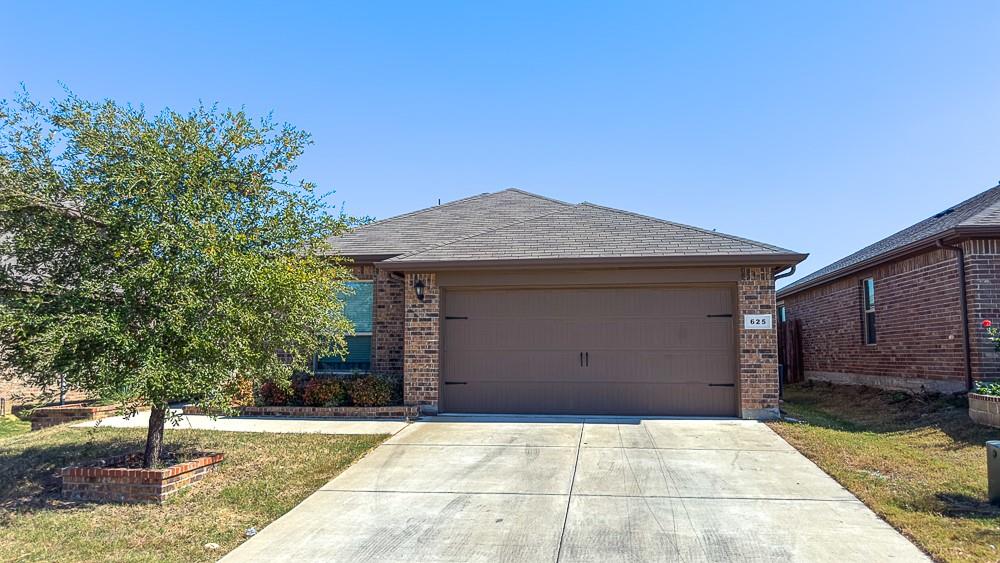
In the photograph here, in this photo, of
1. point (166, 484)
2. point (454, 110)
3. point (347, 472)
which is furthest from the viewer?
point (454, 110)

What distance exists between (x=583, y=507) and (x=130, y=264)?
16.1 feet

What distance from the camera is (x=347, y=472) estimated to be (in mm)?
7059

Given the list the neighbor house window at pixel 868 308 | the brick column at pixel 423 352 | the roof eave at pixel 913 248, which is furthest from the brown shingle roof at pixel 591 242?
the neighbor house window at pixel 868 308

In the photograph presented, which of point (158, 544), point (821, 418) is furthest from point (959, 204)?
point (158, 544)

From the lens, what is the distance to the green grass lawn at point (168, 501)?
16.8ft

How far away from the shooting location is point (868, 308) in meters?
13.8

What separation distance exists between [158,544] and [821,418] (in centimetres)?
984

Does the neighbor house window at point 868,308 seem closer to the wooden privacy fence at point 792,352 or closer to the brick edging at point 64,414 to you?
the wooden privacy fence at point 792,352

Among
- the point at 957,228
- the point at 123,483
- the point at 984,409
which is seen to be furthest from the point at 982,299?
the point at 123,483

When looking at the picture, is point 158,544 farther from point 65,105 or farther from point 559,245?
point 559,245

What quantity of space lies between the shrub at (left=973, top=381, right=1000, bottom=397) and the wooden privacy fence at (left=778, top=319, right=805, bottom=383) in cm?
827

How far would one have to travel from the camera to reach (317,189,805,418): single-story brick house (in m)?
9.95

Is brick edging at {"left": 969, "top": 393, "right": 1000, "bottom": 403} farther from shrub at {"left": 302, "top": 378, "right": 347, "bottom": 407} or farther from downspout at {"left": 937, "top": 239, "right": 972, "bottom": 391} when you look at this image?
shrub at {"left": 302, "top": 378, "right": 347, "bottom": 407}

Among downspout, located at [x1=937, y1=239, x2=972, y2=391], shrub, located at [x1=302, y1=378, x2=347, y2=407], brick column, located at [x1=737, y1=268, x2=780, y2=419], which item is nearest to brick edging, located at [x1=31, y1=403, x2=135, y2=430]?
shrub, located at [x1=302, y1=378, x2=347, y2=407]
